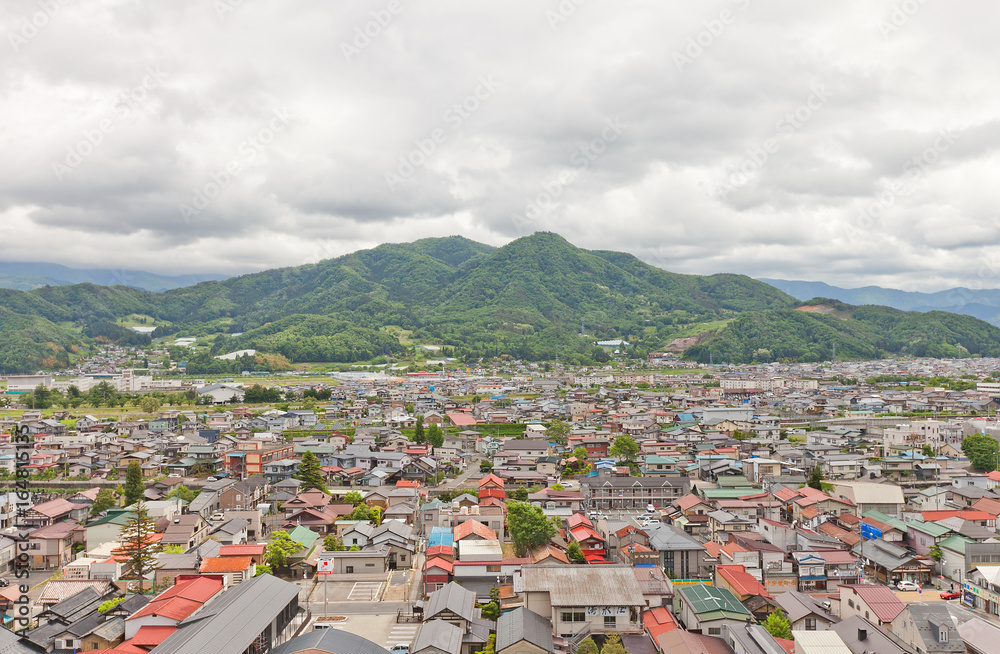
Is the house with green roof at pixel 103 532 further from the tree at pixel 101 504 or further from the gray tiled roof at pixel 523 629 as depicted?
the gray tiled roof at pixel 523 629

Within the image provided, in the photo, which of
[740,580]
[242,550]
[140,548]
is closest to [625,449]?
[740,580]

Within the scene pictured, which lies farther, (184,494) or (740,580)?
(184,494)

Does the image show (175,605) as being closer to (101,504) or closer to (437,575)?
(437,575)

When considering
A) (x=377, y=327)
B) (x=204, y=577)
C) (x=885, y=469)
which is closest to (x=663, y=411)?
(x=885, y=469)

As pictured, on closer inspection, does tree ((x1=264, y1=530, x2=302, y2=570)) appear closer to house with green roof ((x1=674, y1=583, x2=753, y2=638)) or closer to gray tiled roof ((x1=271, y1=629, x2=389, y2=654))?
gray tiled roof ((x1=271, y1=629, x2=389, y2=654))

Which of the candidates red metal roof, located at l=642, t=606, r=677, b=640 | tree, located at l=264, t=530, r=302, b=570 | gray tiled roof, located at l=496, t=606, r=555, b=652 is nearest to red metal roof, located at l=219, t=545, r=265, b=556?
tree, located at l=264, t=530, r=302, b=570

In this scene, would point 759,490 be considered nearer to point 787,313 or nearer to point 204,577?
point 204,577

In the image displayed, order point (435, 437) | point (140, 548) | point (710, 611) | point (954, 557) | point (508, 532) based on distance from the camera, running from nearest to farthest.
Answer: point (710, 611) → point (140, 548) → point (954, 557) → point (508, 532) → point (435, 437)
